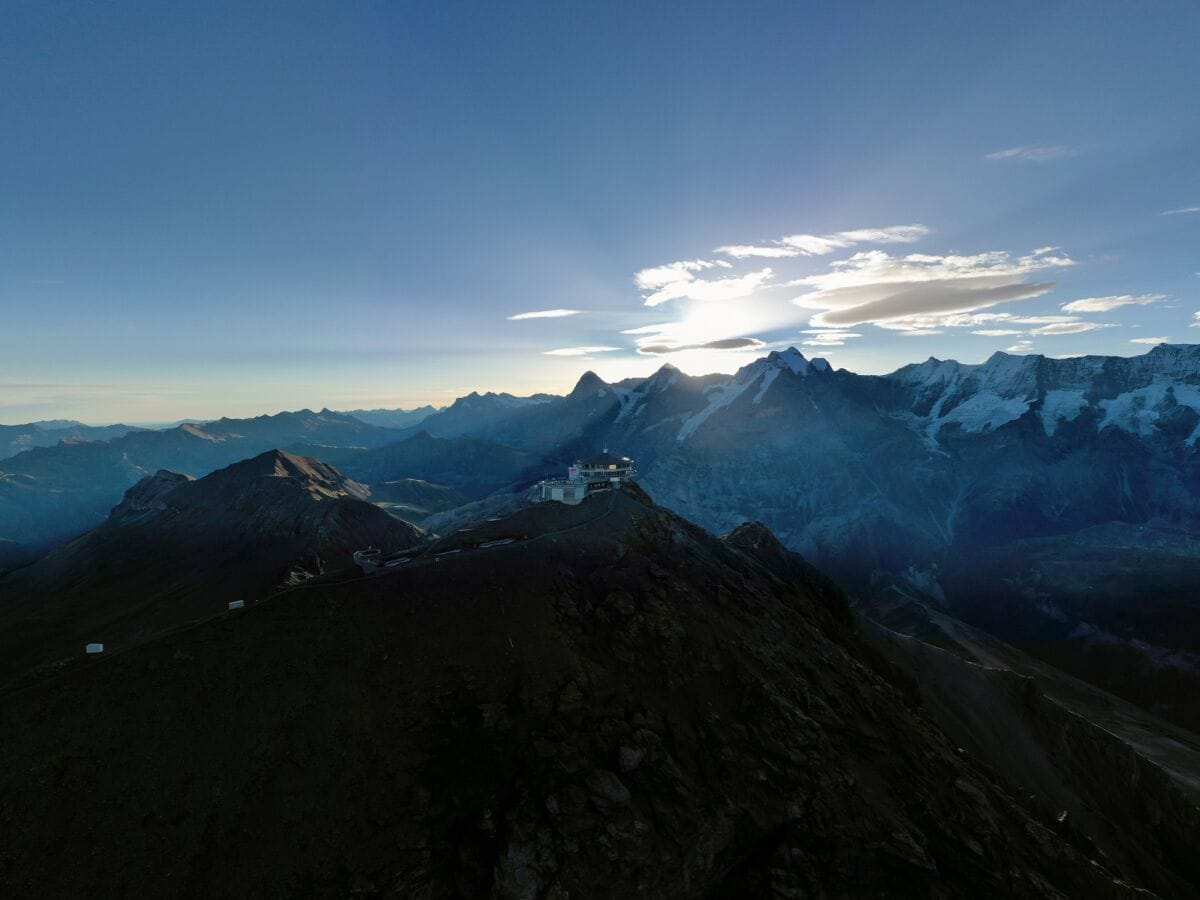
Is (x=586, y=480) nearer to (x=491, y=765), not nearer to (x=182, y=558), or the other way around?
(x=491, y=765)

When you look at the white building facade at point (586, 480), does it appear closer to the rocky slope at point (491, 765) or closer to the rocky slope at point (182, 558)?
the rocky slope at point (491, 765)

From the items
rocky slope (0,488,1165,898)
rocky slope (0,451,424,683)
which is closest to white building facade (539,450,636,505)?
rocky slope (0,488,1165,898)

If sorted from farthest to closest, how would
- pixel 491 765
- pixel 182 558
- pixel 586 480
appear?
pixel 182 558
pixel 586 480
pixel 491 765

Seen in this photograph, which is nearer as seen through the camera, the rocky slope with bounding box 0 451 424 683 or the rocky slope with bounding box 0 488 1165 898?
the rocky slope with bounding box 0 488 1165 898

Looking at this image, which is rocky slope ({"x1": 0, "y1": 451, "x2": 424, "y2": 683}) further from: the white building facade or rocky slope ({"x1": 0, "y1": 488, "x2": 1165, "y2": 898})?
the white building facade

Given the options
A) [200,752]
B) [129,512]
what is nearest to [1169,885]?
[200,752]

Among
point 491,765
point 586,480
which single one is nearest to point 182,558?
point 586,480

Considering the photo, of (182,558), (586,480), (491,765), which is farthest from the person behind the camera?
(182,558)
